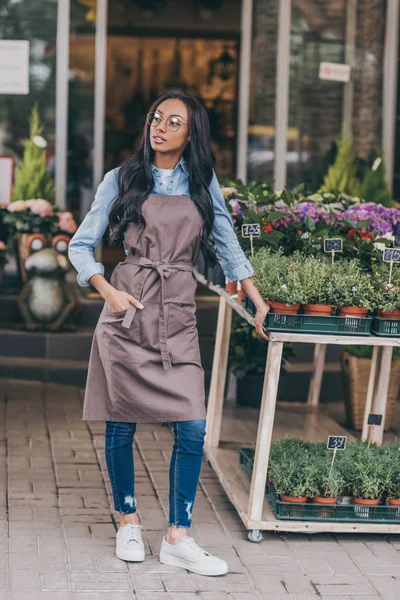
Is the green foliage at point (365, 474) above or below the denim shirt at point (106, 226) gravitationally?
below

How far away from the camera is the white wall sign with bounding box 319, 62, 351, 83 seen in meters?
9.26

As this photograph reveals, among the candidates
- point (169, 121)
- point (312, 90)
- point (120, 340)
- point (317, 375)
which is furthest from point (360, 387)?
point (312, 90)

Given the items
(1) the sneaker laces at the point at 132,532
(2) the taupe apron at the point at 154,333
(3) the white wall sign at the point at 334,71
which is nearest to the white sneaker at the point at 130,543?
(1) the sneaker laces at the point at 132,532

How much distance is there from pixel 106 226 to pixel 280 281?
773 mm

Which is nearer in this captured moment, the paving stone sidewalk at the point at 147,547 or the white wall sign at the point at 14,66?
the paving stone sidewalk at the point at 147,547

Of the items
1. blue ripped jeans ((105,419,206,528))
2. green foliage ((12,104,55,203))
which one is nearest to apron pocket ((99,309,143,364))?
blue ripped jeans ((105,419,206,528))

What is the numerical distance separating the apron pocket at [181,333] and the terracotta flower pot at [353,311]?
0.69m

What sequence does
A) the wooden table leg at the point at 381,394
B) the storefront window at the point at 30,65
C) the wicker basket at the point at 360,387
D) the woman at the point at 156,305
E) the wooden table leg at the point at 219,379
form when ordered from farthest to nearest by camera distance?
the storefront window at the point at 30,65, the wicker basket at the point at 360,387, the wooden table leg at the point at 219,379, the wooden table leg at the point at 381,394, the woman at the point at 156,305

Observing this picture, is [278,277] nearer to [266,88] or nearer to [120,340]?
[120,340]

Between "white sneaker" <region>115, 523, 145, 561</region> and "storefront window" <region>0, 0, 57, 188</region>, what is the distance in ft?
17.2

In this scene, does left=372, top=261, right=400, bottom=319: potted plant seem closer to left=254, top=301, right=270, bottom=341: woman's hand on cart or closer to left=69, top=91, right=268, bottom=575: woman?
left=254, top=301, right=270, bottom=341: woman's hand on cart

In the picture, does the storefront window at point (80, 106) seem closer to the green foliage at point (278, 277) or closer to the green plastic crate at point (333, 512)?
the green foliage at point (278, 277)

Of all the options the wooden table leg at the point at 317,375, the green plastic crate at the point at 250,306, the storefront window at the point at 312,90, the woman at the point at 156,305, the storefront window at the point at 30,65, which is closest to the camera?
the woman at the point at 156,305

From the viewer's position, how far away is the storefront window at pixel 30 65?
878 cm
